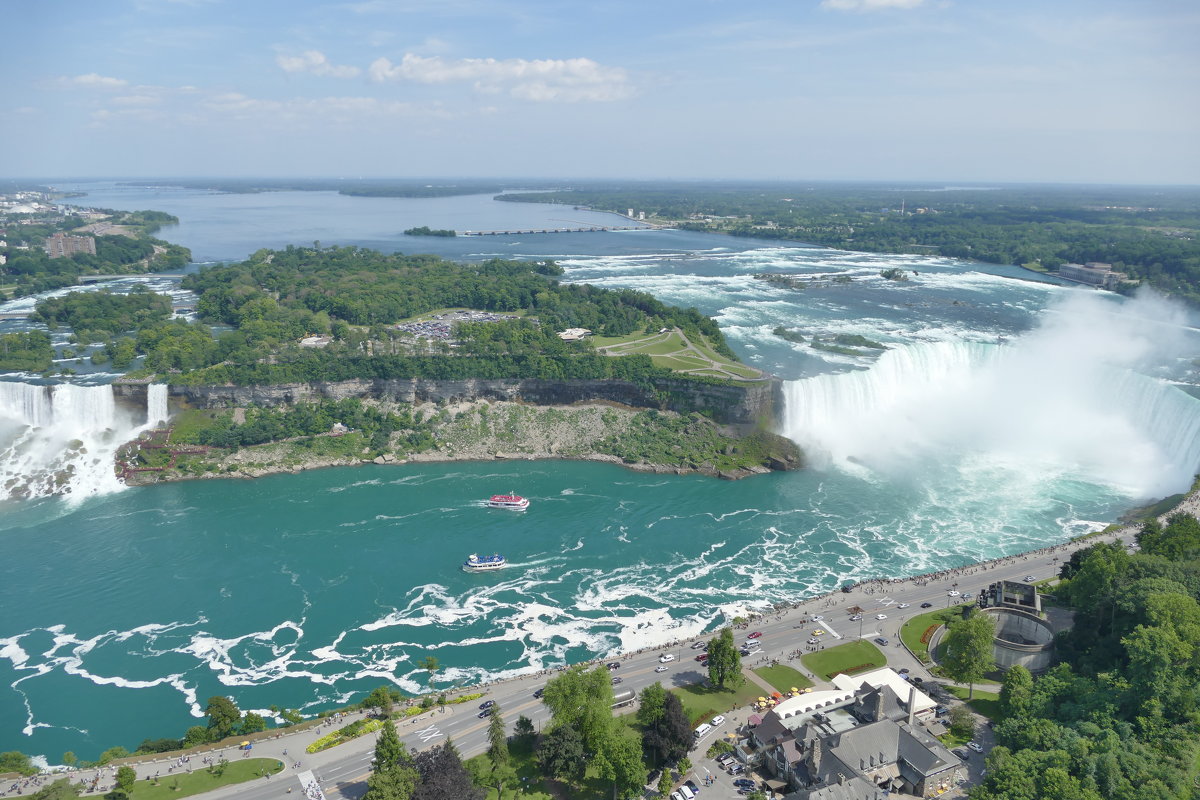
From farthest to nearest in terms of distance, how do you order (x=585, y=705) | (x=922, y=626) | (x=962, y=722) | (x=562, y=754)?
(x=922, y=626) → (x=962, y=722) → (x=585, y=705) → (x=562, y=754)

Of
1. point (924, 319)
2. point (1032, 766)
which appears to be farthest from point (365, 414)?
point (924, 319)

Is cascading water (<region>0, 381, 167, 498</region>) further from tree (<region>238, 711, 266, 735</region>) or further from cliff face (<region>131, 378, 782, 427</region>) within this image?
tree (<region>238, 711, 266, 735</region>)

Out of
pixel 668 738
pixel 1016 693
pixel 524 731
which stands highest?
pixel 1016 693

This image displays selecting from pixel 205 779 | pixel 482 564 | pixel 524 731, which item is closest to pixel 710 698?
pixel 524 731

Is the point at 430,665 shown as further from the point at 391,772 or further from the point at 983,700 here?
the point at 983,700

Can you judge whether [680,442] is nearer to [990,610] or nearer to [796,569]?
[796,569]

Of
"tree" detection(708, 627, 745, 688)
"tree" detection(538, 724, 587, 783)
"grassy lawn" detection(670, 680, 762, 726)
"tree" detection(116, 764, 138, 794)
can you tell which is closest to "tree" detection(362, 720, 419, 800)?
"tree" detection(538, 724, 587, 783)
